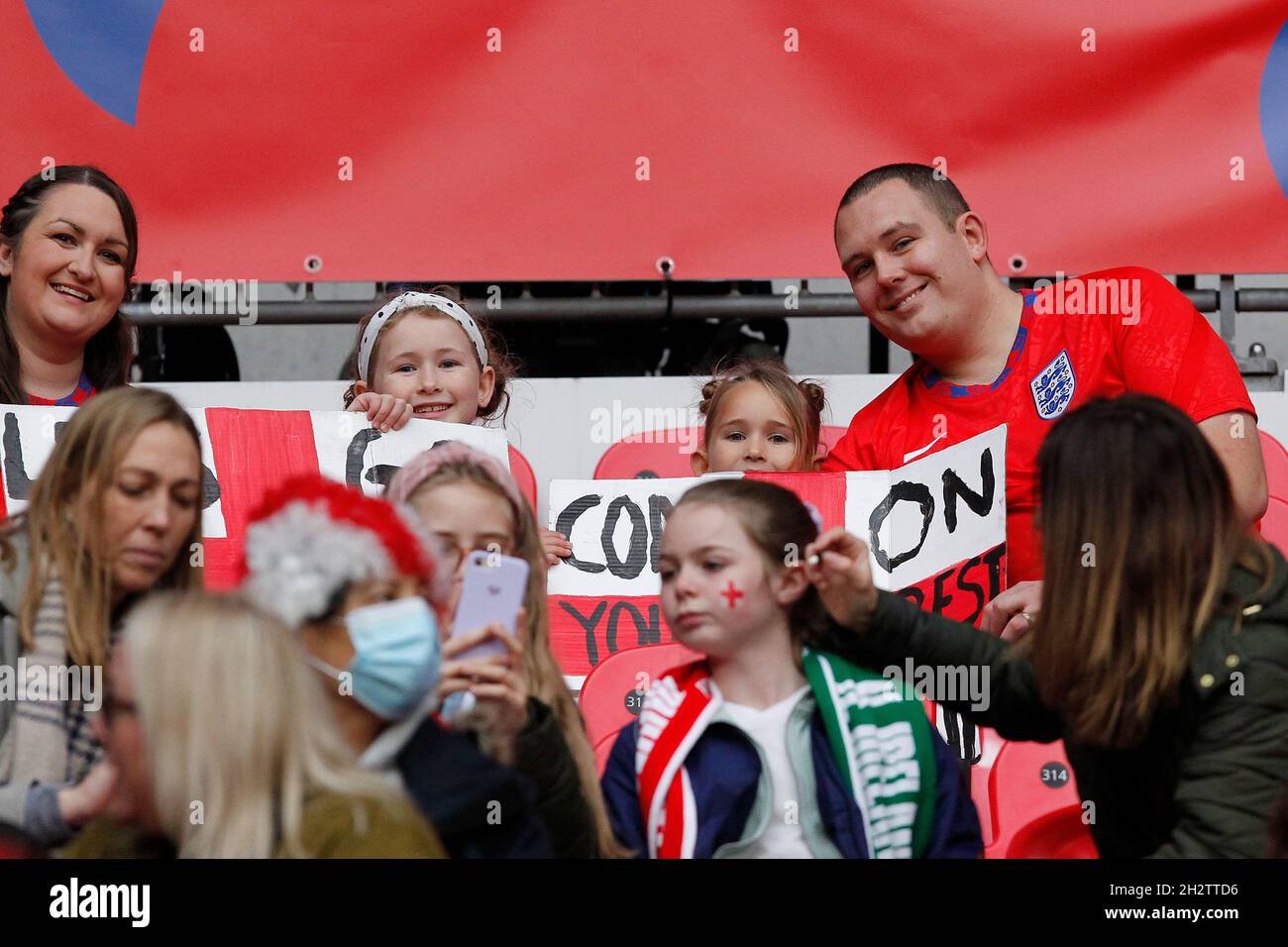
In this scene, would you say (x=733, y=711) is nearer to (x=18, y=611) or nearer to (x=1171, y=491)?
(x=1171, y=491)

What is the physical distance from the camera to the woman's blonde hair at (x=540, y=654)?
196 cm

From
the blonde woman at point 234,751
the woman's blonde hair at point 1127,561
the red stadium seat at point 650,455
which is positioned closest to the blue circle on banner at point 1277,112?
the red stadium seat at point 650,455

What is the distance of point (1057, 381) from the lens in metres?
2.98

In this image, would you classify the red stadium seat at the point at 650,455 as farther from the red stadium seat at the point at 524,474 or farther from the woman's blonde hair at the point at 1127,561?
the woman's blonde hair at the point at 1127,561

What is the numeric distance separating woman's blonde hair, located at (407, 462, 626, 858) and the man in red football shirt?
103 cm

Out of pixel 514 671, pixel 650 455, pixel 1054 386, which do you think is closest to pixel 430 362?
pixel 650 455

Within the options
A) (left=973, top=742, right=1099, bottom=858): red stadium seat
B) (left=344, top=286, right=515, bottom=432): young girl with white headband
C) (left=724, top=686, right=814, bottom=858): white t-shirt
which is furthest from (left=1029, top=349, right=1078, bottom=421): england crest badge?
(left=724, top=686, right=814, bottom=858): white t-shirt

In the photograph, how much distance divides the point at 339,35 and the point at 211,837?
2.37m

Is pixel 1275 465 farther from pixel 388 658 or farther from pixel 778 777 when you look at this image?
pixel 388 658

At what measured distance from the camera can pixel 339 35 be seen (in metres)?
3.59

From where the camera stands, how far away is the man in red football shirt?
291cm

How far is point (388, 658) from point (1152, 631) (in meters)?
0.88

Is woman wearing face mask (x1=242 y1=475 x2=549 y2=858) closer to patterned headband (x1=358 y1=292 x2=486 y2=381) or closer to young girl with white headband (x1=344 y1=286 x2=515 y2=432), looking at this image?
young girl with white headband (x1=344 y1=286 x2=515 y2=432)

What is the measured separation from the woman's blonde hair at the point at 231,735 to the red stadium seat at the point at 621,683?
0.98 meters
